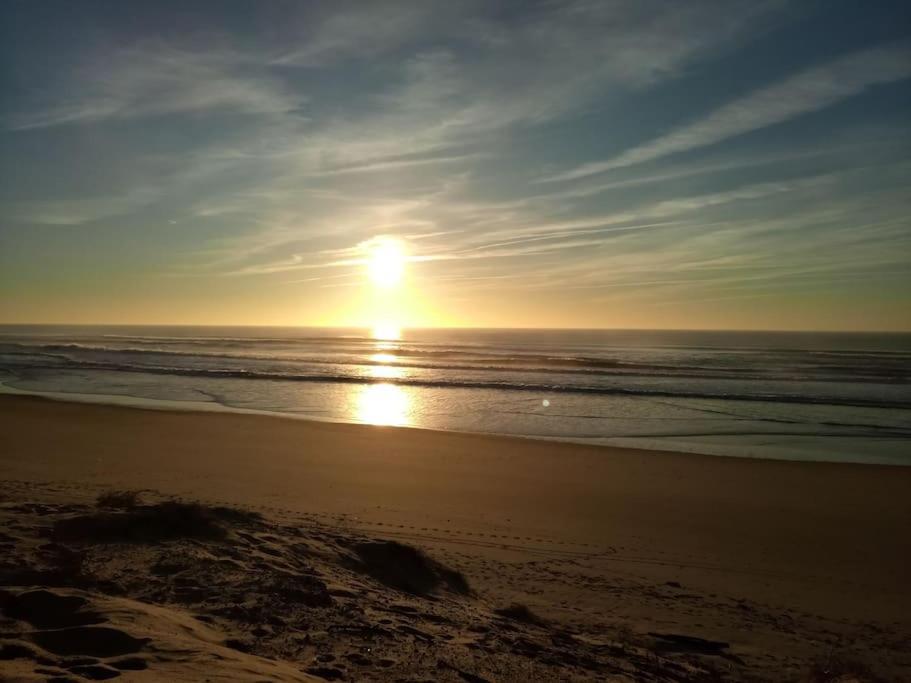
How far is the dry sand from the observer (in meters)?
4.45

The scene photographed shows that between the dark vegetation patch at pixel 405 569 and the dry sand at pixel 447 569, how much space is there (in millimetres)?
26

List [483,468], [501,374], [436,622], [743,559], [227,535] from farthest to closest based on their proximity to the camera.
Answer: [501,374] → [483,468] → [743,559] → [227,535] → [436,622]

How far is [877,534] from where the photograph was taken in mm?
9961

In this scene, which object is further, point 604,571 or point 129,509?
point 604,571

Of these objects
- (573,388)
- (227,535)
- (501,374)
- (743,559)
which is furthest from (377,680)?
(501,374)

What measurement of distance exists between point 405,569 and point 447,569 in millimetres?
536

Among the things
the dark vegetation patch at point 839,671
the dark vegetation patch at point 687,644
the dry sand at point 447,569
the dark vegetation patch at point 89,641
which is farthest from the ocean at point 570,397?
the dark vegetation patch at point 89,641

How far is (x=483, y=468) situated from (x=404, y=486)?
8.68ft

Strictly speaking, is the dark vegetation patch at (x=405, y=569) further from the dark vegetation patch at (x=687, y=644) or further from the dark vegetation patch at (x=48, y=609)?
the dark vegetation patch at (x=48, y=609)

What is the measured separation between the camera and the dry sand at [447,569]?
445 cm

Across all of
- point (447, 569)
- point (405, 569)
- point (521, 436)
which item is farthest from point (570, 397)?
point (405, 569)

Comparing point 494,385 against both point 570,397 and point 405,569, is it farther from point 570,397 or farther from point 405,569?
point 405,569

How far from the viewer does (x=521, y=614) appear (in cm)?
609

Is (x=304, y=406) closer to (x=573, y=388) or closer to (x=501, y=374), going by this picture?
(x=573, y=388)
